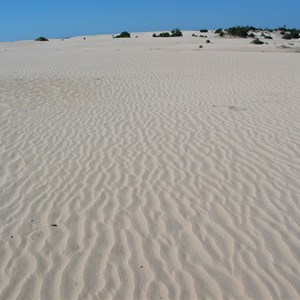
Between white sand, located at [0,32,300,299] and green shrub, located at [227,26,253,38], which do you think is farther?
green shrub, located at [227,26,253,38]

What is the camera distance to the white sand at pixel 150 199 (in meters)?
3.36

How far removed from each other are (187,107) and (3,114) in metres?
4.85

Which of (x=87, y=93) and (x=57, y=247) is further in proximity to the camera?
(x=87, y=93)

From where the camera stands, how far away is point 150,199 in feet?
15.5

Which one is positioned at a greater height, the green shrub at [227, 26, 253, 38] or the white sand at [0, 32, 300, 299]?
the white sand at [0, 32, 300, 299]

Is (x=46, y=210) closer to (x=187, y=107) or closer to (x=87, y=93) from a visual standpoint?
(x=187, y=107)

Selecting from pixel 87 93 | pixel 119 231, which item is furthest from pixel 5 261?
pixel 87 93

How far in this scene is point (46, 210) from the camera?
4516mm

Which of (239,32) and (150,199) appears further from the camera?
(239,32)

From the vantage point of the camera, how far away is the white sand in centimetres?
336

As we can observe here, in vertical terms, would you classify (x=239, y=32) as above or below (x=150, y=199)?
below

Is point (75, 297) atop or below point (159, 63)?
atop

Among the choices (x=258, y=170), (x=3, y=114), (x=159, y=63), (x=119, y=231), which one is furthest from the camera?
(x=159, y=63)

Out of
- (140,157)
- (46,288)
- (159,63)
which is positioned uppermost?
(46,288)
